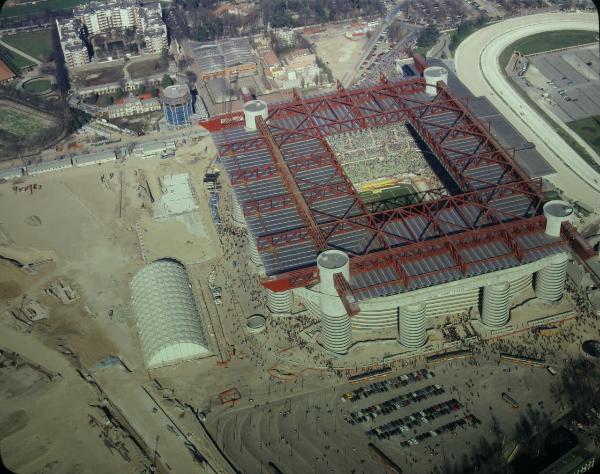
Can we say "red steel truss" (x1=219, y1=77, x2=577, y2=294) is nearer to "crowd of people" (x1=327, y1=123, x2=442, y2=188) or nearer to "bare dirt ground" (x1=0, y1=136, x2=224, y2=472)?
"crowd of people" (x1=327, y1=123, x2=442, y2=188)

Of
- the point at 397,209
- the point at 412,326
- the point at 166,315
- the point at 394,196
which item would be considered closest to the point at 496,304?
the point at 412,326

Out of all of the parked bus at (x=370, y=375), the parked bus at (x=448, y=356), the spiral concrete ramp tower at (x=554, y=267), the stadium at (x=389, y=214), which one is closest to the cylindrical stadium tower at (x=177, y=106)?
the stadium at (x=389, y=214)

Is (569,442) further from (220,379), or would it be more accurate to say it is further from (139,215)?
(139,215)

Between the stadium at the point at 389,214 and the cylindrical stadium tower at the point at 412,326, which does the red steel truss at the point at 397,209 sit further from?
the cylindrical stadium tower at the point at 412,326

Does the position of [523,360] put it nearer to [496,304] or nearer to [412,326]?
[496,304]

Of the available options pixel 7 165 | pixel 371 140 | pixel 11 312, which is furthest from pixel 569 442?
pixel 7 165
